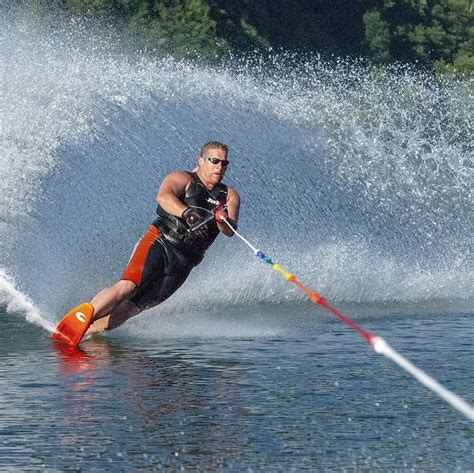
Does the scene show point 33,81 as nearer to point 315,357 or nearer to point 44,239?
point 44,239

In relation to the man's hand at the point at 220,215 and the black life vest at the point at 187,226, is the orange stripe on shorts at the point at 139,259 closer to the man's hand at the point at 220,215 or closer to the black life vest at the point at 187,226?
the black life vest at the point at 187,226

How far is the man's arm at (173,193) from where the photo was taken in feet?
30.5

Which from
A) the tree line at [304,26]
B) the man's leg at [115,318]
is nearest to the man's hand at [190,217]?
the man's leg at [115,318]

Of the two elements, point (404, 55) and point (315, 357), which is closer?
point (315, 357)

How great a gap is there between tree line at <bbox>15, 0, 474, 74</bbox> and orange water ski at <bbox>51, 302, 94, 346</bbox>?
108ft

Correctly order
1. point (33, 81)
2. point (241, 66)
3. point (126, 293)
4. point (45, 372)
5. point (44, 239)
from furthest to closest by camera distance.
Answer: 1. point (241, 66)
2. point (33, 81)
3. point (44, 239)
4. point (126, 293)
5. point (45, 372)

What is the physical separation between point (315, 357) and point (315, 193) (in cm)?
573

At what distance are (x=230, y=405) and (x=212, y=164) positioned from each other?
2565 mm

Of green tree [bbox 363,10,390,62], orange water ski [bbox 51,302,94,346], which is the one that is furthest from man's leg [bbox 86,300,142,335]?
green tree [bbox 363,10,390,62]

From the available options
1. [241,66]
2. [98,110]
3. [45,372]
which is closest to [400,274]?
[98,110]

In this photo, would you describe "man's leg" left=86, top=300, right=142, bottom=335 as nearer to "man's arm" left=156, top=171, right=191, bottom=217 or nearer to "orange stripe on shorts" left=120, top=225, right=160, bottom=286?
"orange stripe on shorts" left=120, top=225, right=160, bottom=286

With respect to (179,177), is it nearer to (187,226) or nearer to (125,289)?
(187,226)

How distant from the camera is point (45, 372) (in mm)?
8086

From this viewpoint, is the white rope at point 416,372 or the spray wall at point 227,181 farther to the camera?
the spray wall at point 227,181
